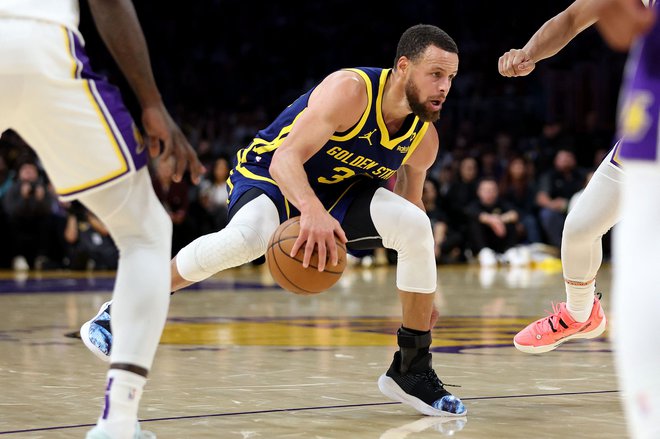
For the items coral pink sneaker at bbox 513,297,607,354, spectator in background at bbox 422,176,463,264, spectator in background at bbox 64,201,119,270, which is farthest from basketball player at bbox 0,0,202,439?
spectator in background at bbox 422,176,463,264

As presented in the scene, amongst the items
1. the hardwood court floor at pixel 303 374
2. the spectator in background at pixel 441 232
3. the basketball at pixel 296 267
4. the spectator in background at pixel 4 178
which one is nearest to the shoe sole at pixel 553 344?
the hardwood court floor at pixel 303 374

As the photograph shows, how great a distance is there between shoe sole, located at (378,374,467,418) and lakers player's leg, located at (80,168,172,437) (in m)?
1.38

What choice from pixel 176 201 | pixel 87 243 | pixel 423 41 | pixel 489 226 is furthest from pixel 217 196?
pixel 423 41

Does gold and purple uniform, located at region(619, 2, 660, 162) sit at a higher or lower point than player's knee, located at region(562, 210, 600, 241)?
higher

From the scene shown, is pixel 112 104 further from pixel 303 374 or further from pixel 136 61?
pixel 303 374

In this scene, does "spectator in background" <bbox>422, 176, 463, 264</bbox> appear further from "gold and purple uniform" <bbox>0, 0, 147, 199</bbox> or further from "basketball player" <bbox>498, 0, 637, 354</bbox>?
"gold and purple uniform" <bbox>0, 0, 147, 199</bbox>

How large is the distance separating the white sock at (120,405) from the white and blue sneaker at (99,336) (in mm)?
1392

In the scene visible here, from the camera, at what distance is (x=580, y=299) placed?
470cm

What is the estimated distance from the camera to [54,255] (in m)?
13.2

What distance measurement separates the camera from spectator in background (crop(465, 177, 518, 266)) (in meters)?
13.9

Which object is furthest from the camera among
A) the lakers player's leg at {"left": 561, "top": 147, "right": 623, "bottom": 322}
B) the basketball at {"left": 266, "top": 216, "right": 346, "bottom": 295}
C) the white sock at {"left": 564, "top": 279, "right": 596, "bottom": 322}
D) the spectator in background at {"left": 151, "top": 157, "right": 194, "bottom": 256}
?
the spectator in background at {"left": 151, "top": 157, "right": 194, "bottom": 256}

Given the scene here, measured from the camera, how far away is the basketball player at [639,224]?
2.13 m

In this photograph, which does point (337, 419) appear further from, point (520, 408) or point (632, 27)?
point (632, 27)

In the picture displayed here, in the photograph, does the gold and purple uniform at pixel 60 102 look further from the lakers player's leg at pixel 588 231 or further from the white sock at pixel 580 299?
the white sock at pixel 580 299
